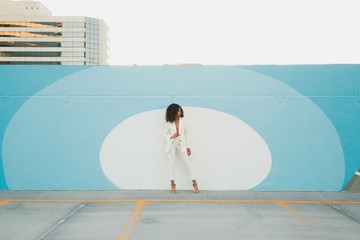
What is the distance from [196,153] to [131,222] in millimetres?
2463

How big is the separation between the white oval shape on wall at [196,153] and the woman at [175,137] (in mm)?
327

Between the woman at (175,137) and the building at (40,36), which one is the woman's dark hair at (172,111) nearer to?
the woman at (175,137)

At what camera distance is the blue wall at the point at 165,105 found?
670 centimetres

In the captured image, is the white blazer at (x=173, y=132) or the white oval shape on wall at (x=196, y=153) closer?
the white blazer at (x=173, y=132)

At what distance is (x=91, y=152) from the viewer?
6.85 metres

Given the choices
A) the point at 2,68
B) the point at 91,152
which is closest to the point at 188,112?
the point at 91,152

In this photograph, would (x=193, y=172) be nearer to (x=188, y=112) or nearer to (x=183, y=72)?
(x=188, y=112)

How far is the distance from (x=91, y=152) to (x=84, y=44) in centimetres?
13673

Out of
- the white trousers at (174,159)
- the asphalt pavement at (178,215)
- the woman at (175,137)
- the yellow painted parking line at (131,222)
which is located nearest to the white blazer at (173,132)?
the woman at (175,137)

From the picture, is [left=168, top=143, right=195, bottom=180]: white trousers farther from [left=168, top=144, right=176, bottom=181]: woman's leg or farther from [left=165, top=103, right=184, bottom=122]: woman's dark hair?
[left=165, top=103, right=184, bottom=122]: woman's dark hair

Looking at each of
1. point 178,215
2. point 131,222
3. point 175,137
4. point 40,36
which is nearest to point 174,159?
point 175,137

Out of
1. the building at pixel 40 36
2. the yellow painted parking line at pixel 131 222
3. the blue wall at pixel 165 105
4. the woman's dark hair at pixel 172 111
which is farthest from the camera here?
the building at pixel 40 36

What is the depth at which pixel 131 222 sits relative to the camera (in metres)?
4.78

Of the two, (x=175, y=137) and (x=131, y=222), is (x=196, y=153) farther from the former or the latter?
(x=131, y=222)
